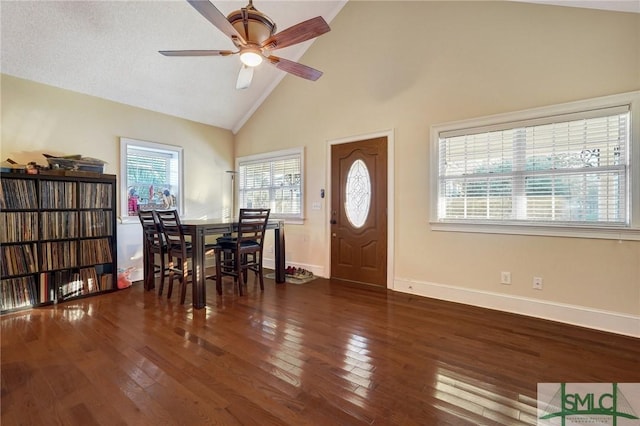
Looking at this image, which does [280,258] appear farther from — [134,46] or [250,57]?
[134,46]

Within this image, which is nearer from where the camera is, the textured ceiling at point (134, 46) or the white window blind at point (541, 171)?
the white window blind at point (541, 171)

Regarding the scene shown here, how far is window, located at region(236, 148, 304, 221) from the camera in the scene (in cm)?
482

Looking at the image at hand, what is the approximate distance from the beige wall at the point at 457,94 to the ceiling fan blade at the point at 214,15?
7.19ft

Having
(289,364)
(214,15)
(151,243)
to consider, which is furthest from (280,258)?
(214,15)

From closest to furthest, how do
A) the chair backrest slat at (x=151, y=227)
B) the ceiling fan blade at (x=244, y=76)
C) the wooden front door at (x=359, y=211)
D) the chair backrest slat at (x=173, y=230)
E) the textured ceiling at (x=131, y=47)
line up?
the ceiling fan blade at (x=244, y=76), the textured ceiling at (x=131, y=47), the chair backrest slat at (x=173, y=230), the chair backrest slat at (x=151, y=227), the wooden front door at (x=359, y=211)

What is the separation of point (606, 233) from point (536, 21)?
82.9 inches

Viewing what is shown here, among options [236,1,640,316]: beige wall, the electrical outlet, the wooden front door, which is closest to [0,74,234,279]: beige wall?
[236,1,640,316]: beige wall

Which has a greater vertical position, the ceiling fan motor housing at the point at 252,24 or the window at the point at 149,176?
the ceiling fan motor housing at the point at 252,24

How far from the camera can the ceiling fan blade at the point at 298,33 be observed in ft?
7.05

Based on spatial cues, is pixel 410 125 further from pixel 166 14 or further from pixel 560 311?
pixel 166 14

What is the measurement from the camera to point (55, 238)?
10.8ft

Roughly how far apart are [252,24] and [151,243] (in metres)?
2.84

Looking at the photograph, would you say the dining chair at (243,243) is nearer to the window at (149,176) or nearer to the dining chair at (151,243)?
the dining chair at (151,243)

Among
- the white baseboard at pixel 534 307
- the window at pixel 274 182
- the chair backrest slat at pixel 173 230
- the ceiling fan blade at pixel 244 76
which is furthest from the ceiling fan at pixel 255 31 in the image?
the white baseboard at pixel 534 307
